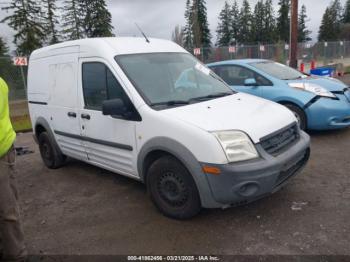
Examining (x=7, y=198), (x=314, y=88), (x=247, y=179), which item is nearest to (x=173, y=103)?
(x=247, y=179)

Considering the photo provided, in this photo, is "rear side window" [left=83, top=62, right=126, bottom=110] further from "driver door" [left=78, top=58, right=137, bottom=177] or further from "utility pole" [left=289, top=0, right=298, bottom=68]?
"utility pole" [left=289, top=0, right=298, bottom=68]

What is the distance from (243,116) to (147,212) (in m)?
1.59

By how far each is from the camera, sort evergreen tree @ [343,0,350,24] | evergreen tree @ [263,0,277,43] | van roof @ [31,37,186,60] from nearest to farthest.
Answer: van roof @ [31,37,186,60]
evergreen tree @ [263,0,277,43]
evergreen tree @ [343,0,350,24]

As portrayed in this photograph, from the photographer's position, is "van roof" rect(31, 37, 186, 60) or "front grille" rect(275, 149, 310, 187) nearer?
"front grille" rect(275, 149, 310, 187)

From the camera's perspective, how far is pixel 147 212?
3889mm

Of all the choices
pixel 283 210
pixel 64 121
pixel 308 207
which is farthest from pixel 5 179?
pixel 308 207

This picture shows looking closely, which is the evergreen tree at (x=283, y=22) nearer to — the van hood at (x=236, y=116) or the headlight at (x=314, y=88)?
the headlight at (x=314, y=88)

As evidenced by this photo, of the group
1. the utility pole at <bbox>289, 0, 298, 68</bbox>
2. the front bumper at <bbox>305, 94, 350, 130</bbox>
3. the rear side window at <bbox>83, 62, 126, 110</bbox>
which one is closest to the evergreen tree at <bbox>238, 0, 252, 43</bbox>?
the utility pole at <bbox>289, 0, 298, 68</bbox>

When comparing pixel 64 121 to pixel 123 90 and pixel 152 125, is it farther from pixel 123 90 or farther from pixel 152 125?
pixel 152 125

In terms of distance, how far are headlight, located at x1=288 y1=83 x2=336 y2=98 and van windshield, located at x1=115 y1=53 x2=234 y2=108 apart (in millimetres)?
2575

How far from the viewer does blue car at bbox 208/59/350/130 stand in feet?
20.1

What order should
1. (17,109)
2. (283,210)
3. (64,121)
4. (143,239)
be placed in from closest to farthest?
(143,239), (283,210), (64,121), (17,109)

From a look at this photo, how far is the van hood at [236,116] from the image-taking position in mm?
3262

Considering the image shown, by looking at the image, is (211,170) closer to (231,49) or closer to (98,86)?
(98,86)
